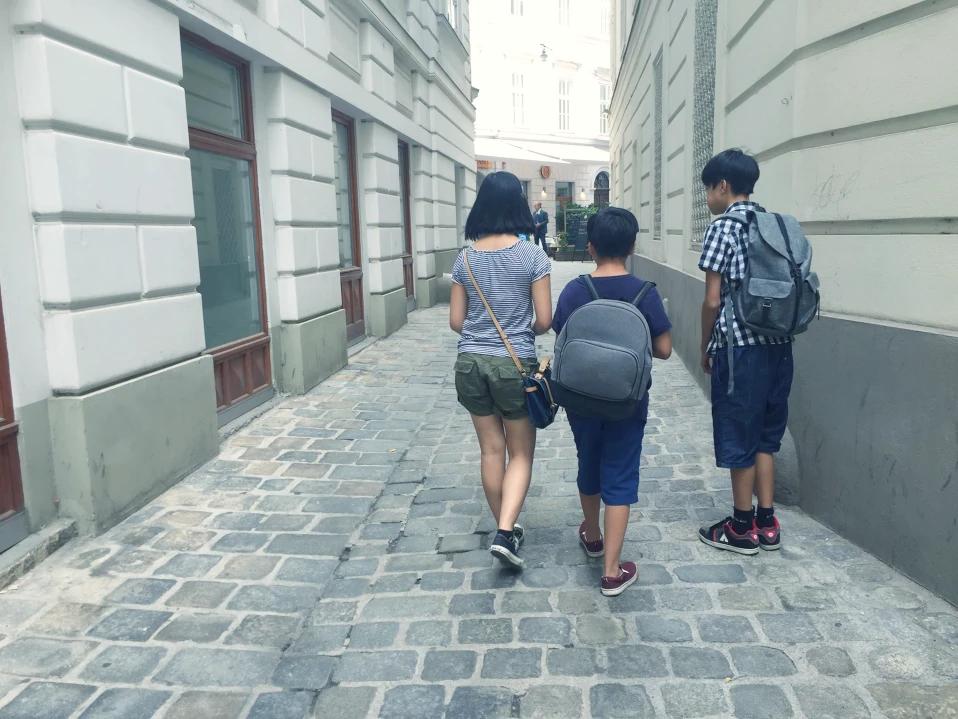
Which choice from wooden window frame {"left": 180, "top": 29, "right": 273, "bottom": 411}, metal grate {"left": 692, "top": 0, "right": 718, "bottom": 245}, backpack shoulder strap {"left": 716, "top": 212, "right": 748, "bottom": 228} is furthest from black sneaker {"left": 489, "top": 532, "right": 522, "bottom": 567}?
metal grate {"left": 692, "top": 0, "right": 718, "bottom": 245}

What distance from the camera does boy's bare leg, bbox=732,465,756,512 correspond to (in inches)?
147

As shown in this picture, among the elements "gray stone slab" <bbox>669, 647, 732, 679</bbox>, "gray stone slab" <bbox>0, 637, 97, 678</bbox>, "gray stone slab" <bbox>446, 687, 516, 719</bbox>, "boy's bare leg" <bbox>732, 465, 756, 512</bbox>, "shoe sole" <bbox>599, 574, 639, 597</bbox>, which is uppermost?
"boy's bare leg" <bbox>732, 465, 756, 512</bbox>

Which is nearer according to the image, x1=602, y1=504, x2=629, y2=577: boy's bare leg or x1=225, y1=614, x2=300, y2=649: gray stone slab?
x1=225, y1=614, x2=300, y2=649: gray stone slab

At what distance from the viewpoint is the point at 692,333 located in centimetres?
796

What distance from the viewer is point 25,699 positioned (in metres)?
2.76

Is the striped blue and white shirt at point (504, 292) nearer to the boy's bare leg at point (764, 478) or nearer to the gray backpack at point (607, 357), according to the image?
the gray backpack at point (607, 357)

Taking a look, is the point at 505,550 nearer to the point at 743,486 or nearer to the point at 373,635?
the point at 373,635

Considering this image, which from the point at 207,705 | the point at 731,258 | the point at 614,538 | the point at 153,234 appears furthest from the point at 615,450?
the point at 153,234

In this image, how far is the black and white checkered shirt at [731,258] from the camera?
349cm

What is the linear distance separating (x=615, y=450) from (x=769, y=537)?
3.53ft

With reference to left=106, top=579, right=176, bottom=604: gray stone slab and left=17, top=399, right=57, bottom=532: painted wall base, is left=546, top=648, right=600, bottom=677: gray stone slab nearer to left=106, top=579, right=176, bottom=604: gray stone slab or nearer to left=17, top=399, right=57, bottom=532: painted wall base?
left=106, top=579, right=176, bottom=604: gray stone slab

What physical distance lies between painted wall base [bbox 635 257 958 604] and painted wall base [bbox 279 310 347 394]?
4.58 metres

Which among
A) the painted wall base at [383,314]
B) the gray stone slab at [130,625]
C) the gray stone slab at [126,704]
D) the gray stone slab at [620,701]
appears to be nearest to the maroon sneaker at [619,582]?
the gray stone slab at [620,701]

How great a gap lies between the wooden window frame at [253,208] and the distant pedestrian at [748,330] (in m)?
3.86
